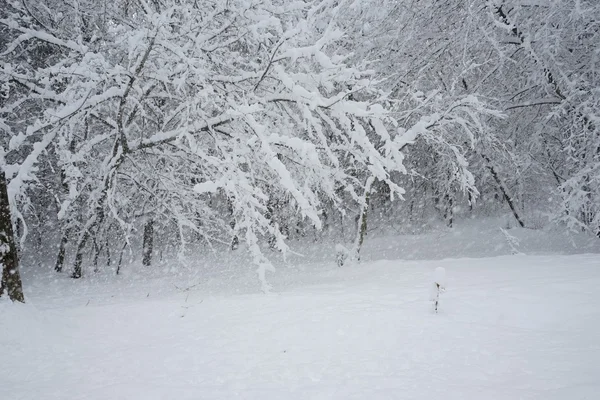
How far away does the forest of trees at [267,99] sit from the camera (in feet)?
17.0

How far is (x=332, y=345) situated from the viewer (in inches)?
127

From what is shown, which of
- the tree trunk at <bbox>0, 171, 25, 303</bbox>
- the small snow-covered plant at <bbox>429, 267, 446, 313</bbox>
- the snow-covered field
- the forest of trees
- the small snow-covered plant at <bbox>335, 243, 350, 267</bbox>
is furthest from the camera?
the small snow-covered plant at <bbox>335, 243, 350, 267</bbox>

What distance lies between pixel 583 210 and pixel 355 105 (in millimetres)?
5533

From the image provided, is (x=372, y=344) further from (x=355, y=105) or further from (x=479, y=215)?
(x=479, y=215)

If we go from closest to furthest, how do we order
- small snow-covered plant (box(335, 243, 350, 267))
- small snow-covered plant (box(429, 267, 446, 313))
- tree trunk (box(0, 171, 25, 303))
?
small snow-covered plant (box(429, 267, 446, 313)) < tree trunk (box(0, 171, 25, 303)) < small snow-covered plant (box(335, 243, 350, 267))

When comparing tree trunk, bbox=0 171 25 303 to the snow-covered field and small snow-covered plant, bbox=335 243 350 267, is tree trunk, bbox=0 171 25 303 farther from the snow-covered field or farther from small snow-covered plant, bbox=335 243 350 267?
small snow-covered plant, bbox=335 243 350 267

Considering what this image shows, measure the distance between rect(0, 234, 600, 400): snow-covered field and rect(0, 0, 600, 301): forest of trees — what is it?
1179mm

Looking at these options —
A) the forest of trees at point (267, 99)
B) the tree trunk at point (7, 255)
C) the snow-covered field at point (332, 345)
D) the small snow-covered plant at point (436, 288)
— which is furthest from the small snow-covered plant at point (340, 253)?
the tree trunk at point (7, 255)

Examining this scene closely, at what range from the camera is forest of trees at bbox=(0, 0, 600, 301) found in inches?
203

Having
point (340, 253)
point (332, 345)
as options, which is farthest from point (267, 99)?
point (340, 253)

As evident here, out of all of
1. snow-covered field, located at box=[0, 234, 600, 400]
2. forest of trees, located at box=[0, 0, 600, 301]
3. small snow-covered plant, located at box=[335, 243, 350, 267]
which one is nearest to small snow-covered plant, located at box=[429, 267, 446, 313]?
snow-covered field, located at box=[0, 234, 600, 400]

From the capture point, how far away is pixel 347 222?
2273 centimetres

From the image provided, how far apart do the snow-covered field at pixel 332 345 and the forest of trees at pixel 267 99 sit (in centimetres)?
118

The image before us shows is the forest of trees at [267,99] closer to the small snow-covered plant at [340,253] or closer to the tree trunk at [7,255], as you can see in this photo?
the tree trunk at [7,255]
